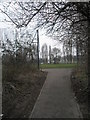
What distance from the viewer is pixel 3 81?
12.7m

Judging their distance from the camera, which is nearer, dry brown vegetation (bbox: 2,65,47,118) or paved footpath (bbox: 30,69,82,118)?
paved footpath (bbox: 30,69,82,118)

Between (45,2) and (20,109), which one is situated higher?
(45,2)

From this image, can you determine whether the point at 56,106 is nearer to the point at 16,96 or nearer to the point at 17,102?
the point at 17,102

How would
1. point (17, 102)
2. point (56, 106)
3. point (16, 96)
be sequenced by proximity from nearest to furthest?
1. point (56, 106)
2. point (17, 102)
3. point (16, 96)

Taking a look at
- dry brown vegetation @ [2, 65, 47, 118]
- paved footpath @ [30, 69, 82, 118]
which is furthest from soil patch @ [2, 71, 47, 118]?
paved footpath @ [30, 69, 82, 118]

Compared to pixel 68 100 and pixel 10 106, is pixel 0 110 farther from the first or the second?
pixel 68 100

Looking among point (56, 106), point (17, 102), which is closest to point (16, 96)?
point (17, 102)

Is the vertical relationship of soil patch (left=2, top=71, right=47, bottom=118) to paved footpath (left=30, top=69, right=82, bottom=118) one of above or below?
above

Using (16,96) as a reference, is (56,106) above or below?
below

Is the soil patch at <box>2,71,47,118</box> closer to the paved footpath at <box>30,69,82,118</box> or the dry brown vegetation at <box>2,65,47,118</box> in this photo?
the dry brown vegetation at <box>2,65,47,118</box>

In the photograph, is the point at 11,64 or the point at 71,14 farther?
the point at 11,64

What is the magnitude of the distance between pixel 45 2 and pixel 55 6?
761 mm

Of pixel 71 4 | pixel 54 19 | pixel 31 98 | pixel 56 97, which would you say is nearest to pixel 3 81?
pixel 31 98

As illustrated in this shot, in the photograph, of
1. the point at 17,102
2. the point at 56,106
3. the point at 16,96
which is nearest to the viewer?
the point at 56,106
